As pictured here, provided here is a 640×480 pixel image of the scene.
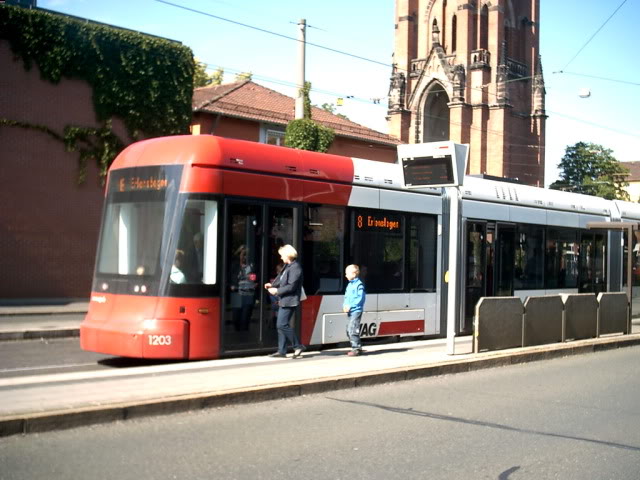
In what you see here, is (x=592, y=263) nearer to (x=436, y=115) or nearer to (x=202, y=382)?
(x=202, y=382)

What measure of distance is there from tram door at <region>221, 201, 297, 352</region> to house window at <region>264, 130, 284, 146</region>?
865 inches

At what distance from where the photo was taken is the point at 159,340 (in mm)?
11094

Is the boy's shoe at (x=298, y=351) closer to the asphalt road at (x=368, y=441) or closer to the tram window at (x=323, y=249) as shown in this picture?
the tram window at (x=323, y=249)

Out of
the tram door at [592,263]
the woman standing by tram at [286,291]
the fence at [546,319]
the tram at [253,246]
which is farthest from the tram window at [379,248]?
the tram door at [592,263]

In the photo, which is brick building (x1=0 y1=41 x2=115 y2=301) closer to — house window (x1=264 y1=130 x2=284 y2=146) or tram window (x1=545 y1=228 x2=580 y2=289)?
house window (x1=264 y1=130 x2=284 y2=146)

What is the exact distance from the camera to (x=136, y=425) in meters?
7.98

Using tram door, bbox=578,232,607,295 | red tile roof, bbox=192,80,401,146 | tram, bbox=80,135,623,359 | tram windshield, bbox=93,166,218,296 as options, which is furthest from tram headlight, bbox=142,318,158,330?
red tile roof, bbox=192,80,401,146

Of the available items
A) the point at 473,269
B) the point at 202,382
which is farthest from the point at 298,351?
the point at 473,269

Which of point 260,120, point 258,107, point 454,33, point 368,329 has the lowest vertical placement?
point 368,329

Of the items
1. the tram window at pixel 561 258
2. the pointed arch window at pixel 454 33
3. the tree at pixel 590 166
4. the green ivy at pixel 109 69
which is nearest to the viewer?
the tram window at pixel 561 258

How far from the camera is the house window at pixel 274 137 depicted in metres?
34.5

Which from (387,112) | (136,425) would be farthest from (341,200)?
(387,112)

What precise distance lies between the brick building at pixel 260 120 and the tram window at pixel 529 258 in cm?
1592

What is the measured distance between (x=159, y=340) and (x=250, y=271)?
1.86 meters
